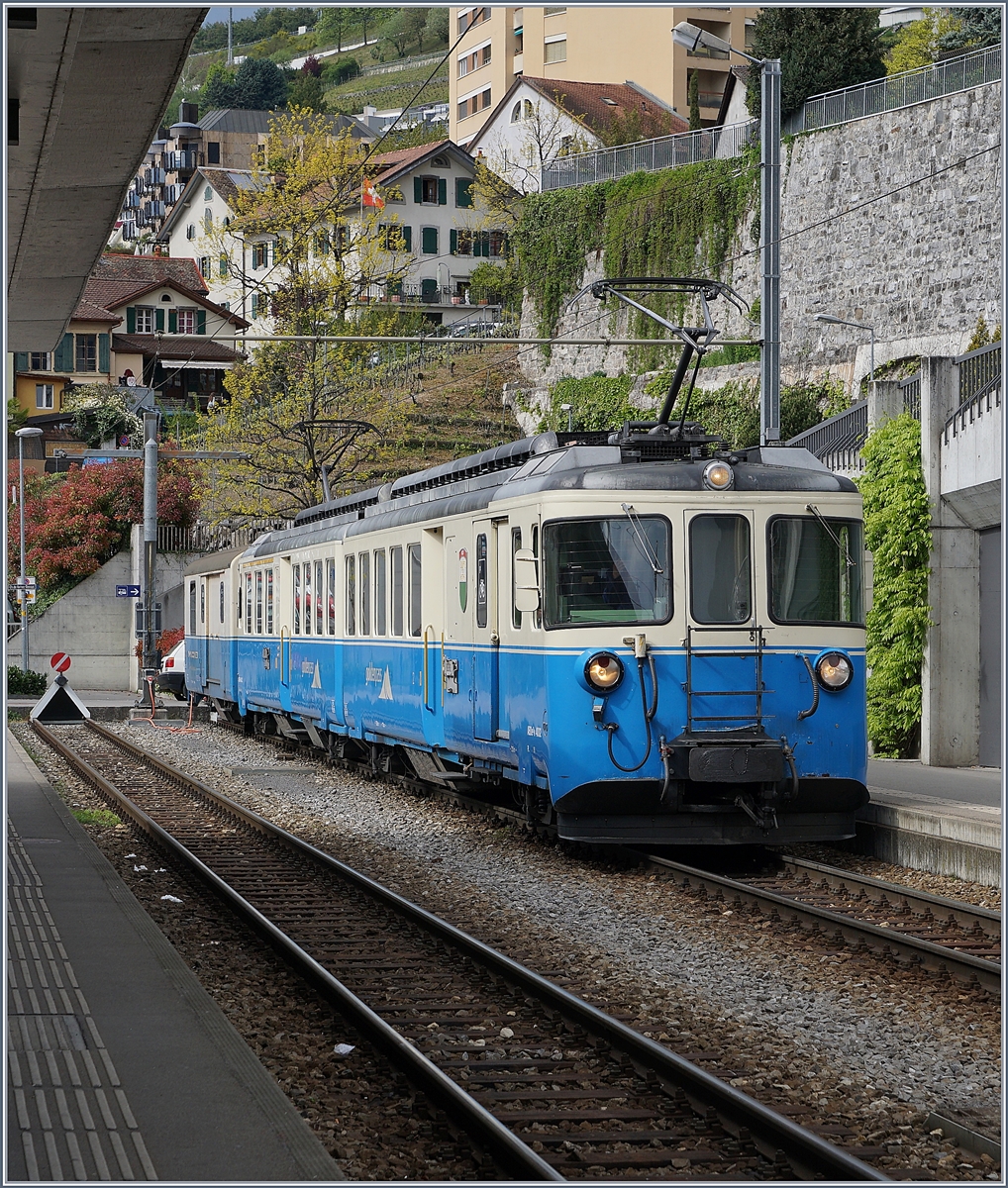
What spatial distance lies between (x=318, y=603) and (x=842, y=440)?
7469 mm

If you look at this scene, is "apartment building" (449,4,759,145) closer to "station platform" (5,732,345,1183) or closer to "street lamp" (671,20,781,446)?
"street lamp" (671,20,781,446)

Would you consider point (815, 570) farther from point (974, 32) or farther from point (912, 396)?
point (974, 32)

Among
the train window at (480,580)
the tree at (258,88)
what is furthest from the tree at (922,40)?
the tree at (258,88)

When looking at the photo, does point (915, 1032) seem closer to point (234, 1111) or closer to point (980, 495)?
point (234, 1111)

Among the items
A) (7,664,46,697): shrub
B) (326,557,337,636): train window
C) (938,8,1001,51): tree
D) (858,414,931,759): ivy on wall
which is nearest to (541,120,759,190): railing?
(938,8,1001,51): tree

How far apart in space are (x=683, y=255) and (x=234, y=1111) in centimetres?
4502

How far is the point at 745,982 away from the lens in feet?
29.0

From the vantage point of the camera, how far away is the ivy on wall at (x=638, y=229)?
47500 millimetres

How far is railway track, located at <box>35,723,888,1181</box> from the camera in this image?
5848 millimetres

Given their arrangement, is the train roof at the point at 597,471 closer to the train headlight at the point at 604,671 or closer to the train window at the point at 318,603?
the train headlight at the point at 604,671

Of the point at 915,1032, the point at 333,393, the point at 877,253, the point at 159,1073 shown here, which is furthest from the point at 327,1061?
the point at 877,253

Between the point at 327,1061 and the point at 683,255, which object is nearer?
the point at 327,1061

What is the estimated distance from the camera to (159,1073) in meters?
6.55

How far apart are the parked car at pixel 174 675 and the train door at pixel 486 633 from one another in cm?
2378
